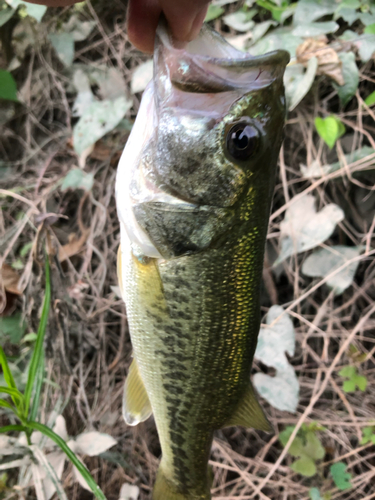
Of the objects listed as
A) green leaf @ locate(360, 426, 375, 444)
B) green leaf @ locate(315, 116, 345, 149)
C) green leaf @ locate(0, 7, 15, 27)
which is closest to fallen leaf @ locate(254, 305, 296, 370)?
green leaf @ locate(360, 426, 375, 444)

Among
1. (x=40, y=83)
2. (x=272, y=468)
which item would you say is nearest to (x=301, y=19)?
(x=40, y=83)

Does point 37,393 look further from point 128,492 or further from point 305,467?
point 305,467

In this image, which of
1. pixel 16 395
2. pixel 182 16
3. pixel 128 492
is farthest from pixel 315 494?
pixel 182 16

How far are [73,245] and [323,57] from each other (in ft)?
4.49

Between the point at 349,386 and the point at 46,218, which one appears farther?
the point at 349,386

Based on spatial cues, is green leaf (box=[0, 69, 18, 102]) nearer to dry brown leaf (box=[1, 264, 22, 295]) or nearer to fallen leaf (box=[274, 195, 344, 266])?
dry brown leaf (box=[1, 264, 22, 295])

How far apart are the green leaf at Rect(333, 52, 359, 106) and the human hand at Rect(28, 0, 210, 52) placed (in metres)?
0.83

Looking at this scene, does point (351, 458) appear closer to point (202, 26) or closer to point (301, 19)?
point (202, 26)

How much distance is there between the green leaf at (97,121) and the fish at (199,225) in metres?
0.63

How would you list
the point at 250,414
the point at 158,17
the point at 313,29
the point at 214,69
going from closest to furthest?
the point at 214,69
the point at 158,17
the point at 250,414
the point at 313,29

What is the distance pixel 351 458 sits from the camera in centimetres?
151

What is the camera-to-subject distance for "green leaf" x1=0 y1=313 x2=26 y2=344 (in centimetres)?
146

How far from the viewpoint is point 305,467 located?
1.36 m

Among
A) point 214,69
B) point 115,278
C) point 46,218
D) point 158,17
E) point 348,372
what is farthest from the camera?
point 115,278
